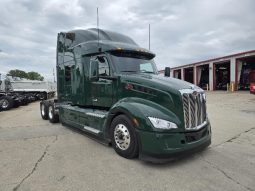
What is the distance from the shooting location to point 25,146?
616 centimetres

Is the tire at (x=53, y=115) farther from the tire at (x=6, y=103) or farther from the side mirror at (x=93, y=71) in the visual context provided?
the tire at (x=6, y=103)

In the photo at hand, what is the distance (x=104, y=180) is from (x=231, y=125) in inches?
254

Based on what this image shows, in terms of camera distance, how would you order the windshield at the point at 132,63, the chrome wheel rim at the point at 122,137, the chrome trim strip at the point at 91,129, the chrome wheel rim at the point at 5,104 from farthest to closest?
the chrome wheel rim at the point at 5,104 → the chrome trim strip at the point at 91,129 → the windshield at the point at 132,63 → the chrome wheel rim at the point at 122,137

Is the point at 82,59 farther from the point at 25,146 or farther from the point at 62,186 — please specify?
the point at 62,186

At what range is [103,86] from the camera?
611cm

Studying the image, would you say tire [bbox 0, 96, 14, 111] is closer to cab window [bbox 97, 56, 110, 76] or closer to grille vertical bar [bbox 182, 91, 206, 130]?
cab window [bbox 97, 56, 110, 76]

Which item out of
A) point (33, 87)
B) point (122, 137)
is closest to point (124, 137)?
point (122, 137)

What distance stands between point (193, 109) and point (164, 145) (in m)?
1.00

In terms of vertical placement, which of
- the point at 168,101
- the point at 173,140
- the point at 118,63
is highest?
the point at 118,63

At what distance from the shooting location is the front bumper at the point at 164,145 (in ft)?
14.6

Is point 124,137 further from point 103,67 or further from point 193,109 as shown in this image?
point 103,67

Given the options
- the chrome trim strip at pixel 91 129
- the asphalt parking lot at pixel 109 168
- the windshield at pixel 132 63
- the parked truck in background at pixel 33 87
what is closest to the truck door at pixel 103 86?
the windshield at pixel 132 63

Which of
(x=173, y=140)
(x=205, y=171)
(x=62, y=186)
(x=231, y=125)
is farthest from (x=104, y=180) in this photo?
(x=231, y=125)

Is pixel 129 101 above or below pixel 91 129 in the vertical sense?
above
